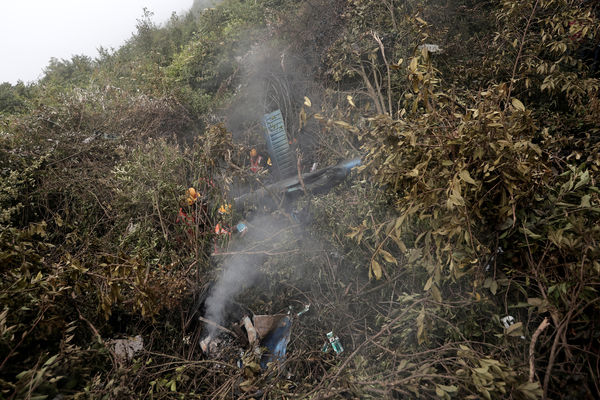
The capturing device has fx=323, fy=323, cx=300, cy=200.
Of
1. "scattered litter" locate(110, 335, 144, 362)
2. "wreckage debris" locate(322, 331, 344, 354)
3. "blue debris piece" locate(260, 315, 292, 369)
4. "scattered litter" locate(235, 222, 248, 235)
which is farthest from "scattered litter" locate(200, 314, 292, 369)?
"scattered litter" locate(235, 222, 248, 235)

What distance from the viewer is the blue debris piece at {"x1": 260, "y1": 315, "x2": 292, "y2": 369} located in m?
2.67

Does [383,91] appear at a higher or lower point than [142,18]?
lower

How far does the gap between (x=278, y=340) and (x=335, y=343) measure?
0.53 m

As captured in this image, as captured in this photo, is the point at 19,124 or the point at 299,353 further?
the point at 19,124

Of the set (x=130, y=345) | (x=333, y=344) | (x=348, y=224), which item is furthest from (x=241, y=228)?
(x=333, y=344)

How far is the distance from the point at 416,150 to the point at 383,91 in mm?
3156

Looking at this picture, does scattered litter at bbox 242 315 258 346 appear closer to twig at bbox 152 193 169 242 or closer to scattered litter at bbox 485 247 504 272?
twig at bbox 152 193 169 242

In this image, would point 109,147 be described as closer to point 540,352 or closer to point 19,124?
point 19,124

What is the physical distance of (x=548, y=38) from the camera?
3348 mm

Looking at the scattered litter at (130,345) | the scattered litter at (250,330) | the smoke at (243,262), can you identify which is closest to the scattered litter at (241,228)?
the smoke at (243,262)

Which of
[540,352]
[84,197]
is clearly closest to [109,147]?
[84,197]

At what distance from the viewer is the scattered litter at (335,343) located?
2504mm

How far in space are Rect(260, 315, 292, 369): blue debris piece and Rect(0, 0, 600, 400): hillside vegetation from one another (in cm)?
10

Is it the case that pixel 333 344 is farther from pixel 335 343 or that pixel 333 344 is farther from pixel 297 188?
pixel 297 188
